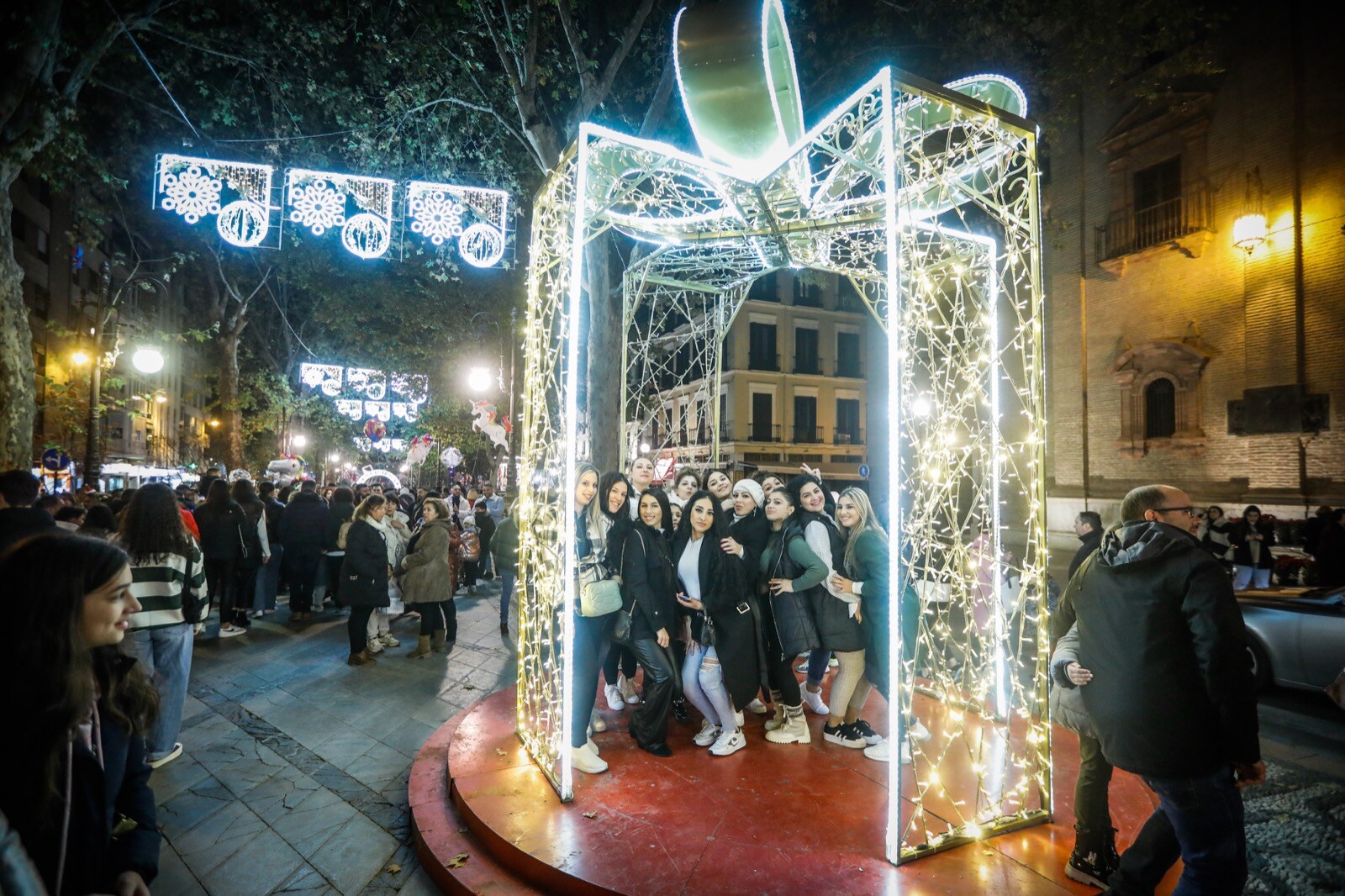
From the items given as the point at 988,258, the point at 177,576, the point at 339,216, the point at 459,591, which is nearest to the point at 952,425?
the point at 988,258

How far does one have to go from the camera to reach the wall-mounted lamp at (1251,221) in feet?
43.7

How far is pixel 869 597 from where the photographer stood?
4.45 meters

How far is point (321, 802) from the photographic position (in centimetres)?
415

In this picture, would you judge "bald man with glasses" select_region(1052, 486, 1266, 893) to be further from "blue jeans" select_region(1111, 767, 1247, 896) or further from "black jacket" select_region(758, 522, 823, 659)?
"black jacket" select_region(758, 522, 823, 659)

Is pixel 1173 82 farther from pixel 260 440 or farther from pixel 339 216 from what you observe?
pixel 260 440

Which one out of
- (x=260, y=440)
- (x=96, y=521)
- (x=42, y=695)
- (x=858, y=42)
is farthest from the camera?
(x=260, y=440)

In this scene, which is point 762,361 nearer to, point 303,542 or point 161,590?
point 303,542

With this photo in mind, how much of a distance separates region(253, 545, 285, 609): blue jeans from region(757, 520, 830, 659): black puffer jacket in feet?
24.6

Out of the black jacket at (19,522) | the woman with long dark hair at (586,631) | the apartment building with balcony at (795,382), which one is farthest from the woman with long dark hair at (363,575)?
the apartment building with balcony at (795,382)

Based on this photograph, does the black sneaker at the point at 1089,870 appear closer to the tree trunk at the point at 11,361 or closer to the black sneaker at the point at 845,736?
the black sneaker at the point at 845,736

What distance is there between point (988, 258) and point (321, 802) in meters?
5.74

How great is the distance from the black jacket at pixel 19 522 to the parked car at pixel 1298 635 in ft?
31.1

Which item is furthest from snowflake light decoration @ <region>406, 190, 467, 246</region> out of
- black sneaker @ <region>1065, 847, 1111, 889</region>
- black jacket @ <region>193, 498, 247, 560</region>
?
black sneaker @ <region>1065, 847, 1111, 889</region>

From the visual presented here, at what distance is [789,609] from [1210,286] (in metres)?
15.8
